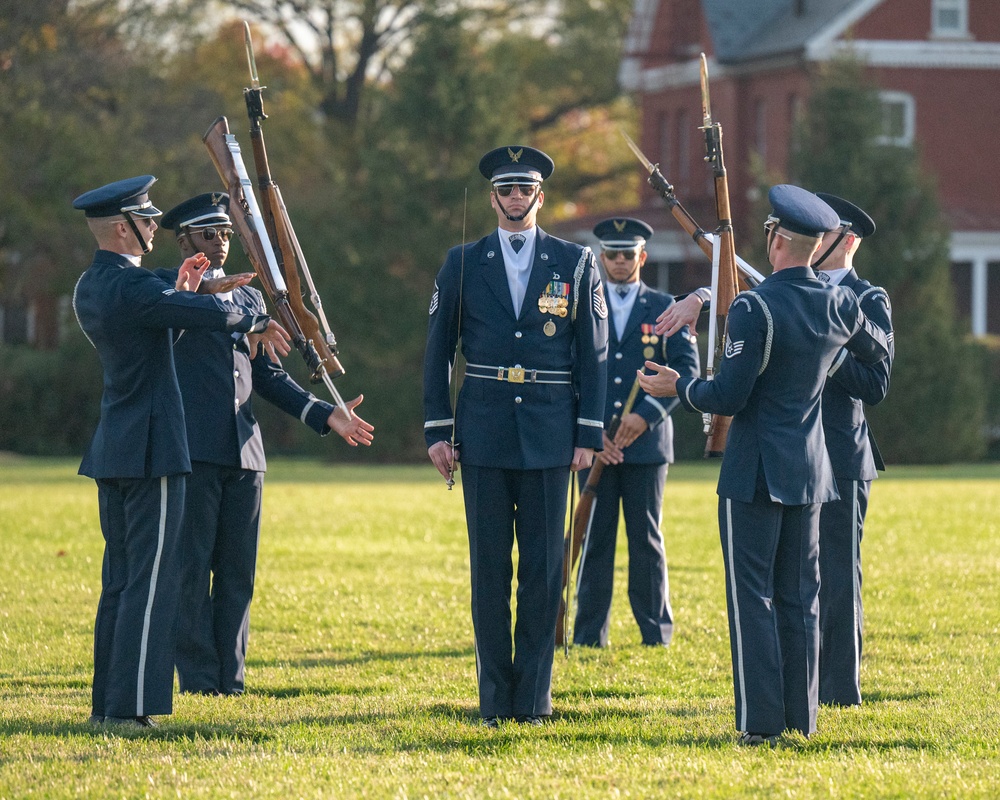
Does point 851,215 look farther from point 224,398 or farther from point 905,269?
point 905,269

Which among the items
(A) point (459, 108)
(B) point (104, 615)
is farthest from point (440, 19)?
(B) point (104, 615)

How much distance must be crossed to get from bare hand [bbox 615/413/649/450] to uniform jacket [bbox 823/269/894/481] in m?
1.85

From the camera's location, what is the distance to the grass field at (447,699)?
643cm

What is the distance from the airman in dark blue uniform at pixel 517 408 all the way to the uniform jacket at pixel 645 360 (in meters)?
2.16

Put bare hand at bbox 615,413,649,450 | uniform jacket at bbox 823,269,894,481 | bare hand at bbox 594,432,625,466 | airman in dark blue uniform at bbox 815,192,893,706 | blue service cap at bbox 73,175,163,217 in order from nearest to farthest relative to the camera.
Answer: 1. blue service cap at bbox 73,175,163,217
2. uniform jacket at bbox 823,269,894,481
3. airman in dark blue uniform at bbox 815,192,893,706
4. bare hand at bbox 615,413,649,450
5. bare hand at bbox 594,432,625,466

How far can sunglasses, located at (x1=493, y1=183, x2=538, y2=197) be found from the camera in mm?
7668

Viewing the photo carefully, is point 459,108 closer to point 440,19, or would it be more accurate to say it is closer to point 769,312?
point 440,19

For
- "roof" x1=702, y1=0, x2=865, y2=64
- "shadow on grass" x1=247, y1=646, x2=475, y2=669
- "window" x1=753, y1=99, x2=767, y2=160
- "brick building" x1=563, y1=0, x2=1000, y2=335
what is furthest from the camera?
"window" x1=753, y1=99, x2=767, y2=160

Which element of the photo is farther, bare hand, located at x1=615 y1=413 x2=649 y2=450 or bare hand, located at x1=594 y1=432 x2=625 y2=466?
bare hand, located at x1=594 y1=432 x2=625 y2=466

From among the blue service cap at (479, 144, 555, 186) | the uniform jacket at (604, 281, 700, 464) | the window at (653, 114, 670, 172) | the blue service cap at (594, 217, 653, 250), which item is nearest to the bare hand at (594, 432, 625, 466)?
the uniform jacket at (604, 281, 700, 464)

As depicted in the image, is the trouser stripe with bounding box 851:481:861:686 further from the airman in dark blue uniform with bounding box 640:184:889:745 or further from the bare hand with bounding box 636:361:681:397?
the bare hand with bounding box 636:361:681:397

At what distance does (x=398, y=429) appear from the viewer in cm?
3072

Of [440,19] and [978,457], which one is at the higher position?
[440,19]

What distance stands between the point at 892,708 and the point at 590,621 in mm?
2487
